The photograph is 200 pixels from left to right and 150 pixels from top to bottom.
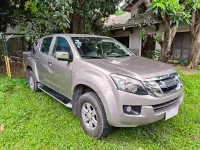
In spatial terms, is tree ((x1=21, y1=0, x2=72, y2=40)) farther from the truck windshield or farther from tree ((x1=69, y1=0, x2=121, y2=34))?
tree ((x1=69, y1=0, x2=121, y2=34))

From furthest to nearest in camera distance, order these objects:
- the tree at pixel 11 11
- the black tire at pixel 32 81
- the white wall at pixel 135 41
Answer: the white wall at pixel 135 41 < the tree at pixel 11 11 < the black tire at pixel 32 81

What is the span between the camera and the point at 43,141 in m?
3.01

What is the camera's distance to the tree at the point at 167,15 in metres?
4.10

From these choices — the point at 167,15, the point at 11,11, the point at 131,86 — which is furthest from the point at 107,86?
the point at 11,11

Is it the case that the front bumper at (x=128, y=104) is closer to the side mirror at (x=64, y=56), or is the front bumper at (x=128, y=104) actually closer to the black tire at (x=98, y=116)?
the black tire at (x=98, y=116)

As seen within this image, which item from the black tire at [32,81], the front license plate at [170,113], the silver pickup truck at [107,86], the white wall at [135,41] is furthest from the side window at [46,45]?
the white wall at [135,41]

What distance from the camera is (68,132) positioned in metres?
3.27

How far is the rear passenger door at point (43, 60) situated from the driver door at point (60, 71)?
247 mm

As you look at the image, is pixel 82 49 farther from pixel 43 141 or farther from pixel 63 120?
pixel 43 141

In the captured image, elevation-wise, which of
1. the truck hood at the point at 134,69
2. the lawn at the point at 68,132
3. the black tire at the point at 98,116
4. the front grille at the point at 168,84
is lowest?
the lawn at the point at 68,132

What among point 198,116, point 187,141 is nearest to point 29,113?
point 187,141

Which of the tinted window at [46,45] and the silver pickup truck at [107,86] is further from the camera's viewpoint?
the tinted window at [46,45]

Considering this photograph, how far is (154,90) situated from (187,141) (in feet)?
3.95

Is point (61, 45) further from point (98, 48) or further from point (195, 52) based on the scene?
point (195, 52)
